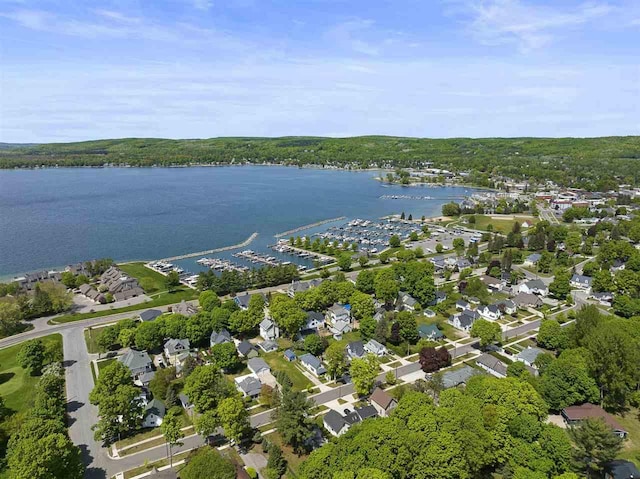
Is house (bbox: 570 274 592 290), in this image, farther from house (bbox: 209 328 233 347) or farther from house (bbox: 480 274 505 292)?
house (bbox: 209 328 233 347)

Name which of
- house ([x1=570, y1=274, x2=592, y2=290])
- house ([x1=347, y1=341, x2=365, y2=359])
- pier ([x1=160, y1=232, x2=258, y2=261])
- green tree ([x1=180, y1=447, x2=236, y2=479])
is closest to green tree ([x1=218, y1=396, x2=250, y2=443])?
green tree ([x1=180, y1=447, x2=236, y2=479])

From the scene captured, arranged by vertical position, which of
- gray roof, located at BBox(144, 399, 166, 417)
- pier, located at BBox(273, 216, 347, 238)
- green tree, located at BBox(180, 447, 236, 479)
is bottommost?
pier, located at BBox(273, 216, 347, 238)

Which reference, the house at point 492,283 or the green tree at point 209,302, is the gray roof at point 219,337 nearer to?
the green tree at point 209,302

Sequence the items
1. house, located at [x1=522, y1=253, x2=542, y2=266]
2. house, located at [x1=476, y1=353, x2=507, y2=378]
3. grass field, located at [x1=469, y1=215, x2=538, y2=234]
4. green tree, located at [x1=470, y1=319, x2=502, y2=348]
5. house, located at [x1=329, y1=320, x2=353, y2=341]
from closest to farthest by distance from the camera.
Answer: house, located at [x1=476, y1=353, x2=507, y2=378] → green tree, located at [x1=470, y1=319, x2=502, y2=348] → house, located at [x1=329, y1=320, x2=353, y2=341] → house, located at [x1=522, y1=253, x2=542, y2=266] → grass field, located at [x1=469, y1=215, x2=538, y2=234]

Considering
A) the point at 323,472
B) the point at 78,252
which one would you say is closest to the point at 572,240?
the point at 323,472

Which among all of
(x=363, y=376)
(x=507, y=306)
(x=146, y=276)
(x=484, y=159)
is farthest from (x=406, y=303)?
(x=484, y=159)
